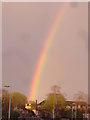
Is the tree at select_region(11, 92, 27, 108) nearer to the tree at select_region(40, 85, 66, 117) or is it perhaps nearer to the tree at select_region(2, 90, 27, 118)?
the tree at select_region(2, 90, 27, 118)

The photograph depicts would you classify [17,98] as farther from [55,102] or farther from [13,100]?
[55,102]

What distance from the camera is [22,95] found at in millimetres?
60531

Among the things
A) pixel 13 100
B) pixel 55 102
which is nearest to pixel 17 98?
pixel 13 100

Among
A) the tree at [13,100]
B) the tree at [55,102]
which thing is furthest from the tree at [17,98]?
the tree at [55,102]

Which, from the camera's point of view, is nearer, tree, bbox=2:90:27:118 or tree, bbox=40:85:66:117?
tree, bbox=2:90:27:118

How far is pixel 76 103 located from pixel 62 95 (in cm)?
655

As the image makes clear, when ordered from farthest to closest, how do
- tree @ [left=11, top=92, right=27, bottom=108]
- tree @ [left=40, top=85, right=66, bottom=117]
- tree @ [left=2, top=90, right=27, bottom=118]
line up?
1. tree @ [left=40, top=85, right=66, bottom=117]
2. tree @ [left=11, top=92, right=27, bottom=108]
3. tree @ [left=2, top=90, right=27, bottom=118]

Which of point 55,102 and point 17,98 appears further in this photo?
point 55,102

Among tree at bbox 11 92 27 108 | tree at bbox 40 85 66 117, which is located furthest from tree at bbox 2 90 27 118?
tree at bbox 40 85 66 117

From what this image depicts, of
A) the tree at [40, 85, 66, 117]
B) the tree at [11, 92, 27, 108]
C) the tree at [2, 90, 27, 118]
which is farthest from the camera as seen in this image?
the tree at [40, 85, 66, 117]

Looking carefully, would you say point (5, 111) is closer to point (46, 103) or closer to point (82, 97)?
point (46, 103)

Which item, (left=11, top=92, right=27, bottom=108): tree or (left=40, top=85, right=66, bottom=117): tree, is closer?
(left=11, top=92, right=27, bottom=108): tree

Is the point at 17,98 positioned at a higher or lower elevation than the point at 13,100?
higher

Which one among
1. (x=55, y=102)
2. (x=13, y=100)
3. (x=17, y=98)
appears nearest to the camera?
(x=17, y=98)
